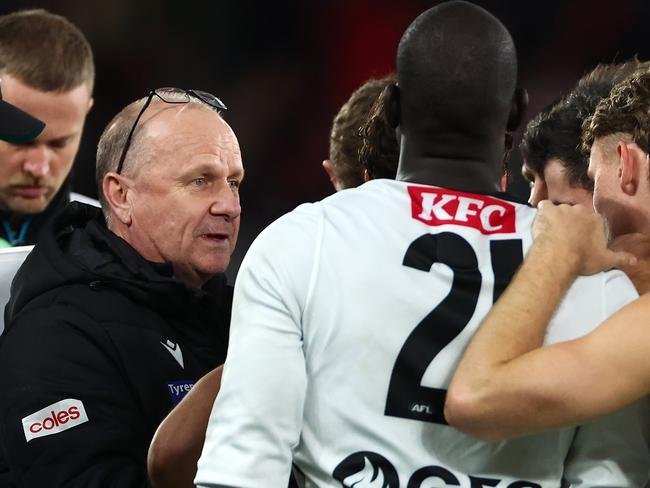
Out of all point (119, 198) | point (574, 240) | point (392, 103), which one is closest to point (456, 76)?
point (392, 103)

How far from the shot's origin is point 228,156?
8.33ft

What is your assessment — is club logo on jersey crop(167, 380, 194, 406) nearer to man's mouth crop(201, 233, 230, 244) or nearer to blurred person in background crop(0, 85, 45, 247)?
man's mouth crop(201, 233, 230, 244)

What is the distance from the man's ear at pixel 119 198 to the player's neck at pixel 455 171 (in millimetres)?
1155

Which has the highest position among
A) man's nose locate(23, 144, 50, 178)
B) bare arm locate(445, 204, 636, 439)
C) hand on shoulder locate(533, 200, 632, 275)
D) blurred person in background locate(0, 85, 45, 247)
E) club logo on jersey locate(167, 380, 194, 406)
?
hand on shoulder locate(533, 200, 632, 275)

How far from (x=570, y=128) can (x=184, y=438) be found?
134 centimetres

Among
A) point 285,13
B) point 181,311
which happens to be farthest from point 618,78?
point 285,13

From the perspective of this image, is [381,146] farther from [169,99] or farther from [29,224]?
[29,224]

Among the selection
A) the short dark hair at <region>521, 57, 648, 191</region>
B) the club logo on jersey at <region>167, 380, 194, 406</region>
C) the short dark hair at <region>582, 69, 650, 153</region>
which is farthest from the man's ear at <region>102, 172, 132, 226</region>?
the short dark hair at <region>582, 69, 650, 153</region>

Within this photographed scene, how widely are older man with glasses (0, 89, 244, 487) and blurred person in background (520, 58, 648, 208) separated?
0.74 m

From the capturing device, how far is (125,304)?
2201 millimetres

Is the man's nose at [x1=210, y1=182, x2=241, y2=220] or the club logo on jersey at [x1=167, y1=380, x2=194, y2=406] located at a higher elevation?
the man's nose at [x1=210, y1=182, x2=241, y2=220]

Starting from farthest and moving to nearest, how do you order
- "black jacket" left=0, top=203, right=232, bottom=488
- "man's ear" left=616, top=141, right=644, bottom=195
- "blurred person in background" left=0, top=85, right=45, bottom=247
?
"blurred person in background" left=0, top=85, right=45, bottom=247
"black jacket" left=0, top=203, right=232, bottom=488
"man's ear" left=616, top=141, right=644, bottom=195

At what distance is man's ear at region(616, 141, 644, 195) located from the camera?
179cm

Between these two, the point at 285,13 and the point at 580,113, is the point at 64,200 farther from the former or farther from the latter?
the point at 580,113
